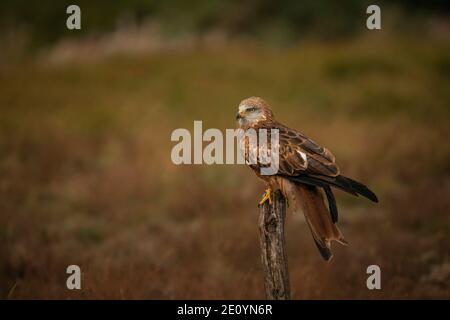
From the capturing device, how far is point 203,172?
34.4 feet

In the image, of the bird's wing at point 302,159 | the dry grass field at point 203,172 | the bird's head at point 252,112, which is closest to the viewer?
the bird's wing at point 302,159

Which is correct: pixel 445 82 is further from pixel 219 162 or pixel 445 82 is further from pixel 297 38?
pixel 297 38

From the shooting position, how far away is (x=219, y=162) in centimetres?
1019

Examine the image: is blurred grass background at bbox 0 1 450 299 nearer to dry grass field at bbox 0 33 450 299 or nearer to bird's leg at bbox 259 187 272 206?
dry grass field at bbox 0 33 450 299

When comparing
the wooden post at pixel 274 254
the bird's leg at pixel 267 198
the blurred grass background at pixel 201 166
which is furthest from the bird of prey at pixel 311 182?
the blurred grass background at pixel 201 166

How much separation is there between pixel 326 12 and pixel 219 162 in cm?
1518

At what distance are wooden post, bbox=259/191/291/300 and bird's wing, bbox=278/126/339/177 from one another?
38cm

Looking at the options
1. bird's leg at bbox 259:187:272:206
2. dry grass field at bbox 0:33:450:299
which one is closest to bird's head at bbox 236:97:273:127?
bird's leg at bbox 259:187:272:206

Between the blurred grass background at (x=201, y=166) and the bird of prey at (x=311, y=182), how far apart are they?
168 centimetres

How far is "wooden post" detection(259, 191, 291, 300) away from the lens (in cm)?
448

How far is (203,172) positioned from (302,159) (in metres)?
5.95

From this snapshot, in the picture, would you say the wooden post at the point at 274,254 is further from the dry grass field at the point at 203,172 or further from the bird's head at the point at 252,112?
the dry grass field at the point at 203,172

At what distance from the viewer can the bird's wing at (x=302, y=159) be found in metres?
4.57

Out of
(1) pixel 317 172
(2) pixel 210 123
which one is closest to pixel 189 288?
(1) pixel 317 172
